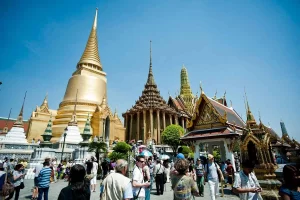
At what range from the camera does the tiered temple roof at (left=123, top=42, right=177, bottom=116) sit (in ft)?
117

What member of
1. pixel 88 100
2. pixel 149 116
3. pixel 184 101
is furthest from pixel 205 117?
pixel 184 101

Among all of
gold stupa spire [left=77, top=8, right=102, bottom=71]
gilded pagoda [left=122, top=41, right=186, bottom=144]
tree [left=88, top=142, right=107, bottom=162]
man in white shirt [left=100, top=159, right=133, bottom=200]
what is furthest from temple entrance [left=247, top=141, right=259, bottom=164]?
gold stupa spire [left=77, top=8, right=102, bottom=71]

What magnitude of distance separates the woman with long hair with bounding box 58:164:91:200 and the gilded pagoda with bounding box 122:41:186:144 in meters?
31.4

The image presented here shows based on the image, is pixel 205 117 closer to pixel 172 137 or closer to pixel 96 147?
pixel 96 147

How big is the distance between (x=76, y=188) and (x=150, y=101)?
3462 cm

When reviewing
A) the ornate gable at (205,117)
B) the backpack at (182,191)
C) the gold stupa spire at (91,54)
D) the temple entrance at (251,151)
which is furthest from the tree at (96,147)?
the gold stupa spire at (91,54)

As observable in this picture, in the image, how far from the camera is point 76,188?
6.95 feet

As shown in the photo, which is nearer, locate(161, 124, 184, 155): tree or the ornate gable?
the ornate gable

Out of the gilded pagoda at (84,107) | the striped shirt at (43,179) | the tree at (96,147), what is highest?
the gilded pagoda at (84,107)

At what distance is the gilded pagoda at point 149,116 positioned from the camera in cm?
3444

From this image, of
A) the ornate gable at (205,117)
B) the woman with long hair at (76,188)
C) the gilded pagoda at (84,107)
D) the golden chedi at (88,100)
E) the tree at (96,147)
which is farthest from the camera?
the golden chedi at (88,100)

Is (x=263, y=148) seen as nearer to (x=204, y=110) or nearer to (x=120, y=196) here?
(x=204, y=110)

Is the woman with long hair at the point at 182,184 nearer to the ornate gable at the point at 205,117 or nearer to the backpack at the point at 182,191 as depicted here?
the backpack at the point at 182,191

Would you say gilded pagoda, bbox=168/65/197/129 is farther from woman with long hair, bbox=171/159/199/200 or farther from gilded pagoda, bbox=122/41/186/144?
woman with long hair, bbox=171/159/199/200
